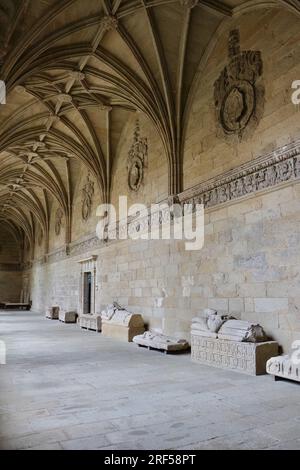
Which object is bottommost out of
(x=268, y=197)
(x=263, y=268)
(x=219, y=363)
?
(x=219, y=363)

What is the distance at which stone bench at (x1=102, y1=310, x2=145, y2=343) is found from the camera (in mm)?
9914

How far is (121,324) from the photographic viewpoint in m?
10.3

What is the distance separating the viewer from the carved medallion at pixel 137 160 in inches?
445

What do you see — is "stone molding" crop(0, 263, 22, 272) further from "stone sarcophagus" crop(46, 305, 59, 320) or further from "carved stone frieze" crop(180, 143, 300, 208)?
"carved stone frieze" crop(180, 143, 300, 208)

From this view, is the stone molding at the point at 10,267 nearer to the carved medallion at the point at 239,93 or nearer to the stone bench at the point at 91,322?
the stone bench at the point at 91,322

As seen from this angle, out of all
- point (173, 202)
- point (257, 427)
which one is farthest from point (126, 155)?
point (257, 427)

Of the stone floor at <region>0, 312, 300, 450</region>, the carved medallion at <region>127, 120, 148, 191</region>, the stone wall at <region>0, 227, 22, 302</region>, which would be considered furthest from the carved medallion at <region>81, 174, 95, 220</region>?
the stone wall at <region>0, 227, 22, 302</region>

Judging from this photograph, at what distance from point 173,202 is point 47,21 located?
4.60m

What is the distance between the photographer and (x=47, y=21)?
7.15m

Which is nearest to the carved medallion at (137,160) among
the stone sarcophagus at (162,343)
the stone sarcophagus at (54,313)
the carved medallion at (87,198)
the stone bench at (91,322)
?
the carved medallion at (87,198)

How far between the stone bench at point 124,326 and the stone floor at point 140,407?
3.05m

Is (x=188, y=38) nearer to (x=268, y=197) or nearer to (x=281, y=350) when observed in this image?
(x=268, y=197)

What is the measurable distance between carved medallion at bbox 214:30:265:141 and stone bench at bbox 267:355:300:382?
4.13 meters

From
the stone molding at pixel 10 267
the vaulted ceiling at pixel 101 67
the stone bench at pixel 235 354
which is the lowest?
the stone bench at pixel 235 354
